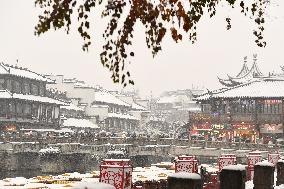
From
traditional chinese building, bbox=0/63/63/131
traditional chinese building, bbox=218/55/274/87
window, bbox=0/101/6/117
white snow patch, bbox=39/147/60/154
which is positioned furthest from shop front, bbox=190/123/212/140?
window, bbox=0/101/6/117

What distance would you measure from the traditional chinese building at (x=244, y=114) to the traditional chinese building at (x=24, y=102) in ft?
63.4

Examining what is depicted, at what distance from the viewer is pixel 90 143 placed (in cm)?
4609

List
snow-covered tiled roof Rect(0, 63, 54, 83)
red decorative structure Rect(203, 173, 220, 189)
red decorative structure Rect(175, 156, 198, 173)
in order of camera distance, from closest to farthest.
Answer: red decorative structure Rect(175, 156, 198, 173), red decorative structure Rect(203, 173, 220, 189), snow-covered tiled roof Rect(0, 63, 54, 83)

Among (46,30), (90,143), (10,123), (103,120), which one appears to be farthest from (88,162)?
(46,30)

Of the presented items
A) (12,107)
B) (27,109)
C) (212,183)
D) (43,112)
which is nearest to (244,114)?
(43,112)

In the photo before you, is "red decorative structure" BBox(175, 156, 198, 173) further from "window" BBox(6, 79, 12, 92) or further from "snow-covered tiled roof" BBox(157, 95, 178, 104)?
"snow-covered tiled roof" BBox(157, 95, 178, 104)

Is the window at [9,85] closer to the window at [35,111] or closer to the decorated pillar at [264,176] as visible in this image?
the window at [35,111]

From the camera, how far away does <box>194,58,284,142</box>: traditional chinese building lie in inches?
2048

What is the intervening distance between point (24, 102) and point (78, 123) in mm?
15960

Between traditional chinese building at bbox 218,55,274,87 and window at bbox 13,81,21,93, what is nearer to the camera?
window at bbox 13,81,21,93

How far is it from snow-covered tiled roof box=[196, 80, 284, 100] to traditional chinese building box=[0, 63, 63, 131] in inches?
782

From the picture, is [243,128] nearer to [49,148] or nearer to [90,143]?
[90,143]

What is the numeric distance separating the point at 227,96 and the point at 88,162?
18.1 metres

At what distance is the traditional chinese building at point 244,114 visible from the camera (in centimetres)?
5203
